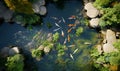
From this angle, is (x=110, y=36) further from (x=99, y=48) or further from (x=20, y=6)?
(x=20, y=6)

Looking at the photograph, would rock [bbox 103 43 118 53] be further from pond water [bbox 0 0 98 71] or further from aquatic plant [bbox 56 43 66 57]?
aquatic plant [bbox 56 43 66 57]

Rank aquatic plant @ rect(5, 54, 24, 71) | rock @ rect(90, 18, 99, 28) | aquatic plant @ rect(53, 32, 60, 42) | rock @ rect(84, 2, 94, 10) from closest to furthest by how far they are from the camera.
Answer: aquatic plant @ rect(5, 54, 24, 71)
aquatic plant @ rect(53, 32, 60, 42)
rock @ rect(90, 18, 99, 28)
rock @ rect(84, 2, 94, 10)

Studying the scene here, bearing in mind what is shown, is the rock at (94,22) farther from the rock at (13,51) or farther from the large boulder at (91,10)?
the rock at (13,51)

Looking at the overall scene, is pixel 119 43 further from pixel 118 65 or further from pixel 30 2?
pixel 30 2

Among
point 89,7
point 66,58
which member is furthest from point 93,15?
point 66,58

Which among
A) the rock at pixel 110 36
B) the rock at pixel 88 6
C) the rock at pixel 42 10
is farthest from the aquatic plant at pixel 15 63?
the rock at pixel 88 6

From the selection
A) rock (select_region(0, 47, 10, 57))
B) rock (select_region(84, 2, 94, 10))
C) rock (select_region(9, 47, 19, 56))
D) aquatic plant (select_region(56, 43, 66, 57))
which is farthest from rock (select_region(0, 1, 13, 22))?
rock (select_region(84, 2, 94, 10))
